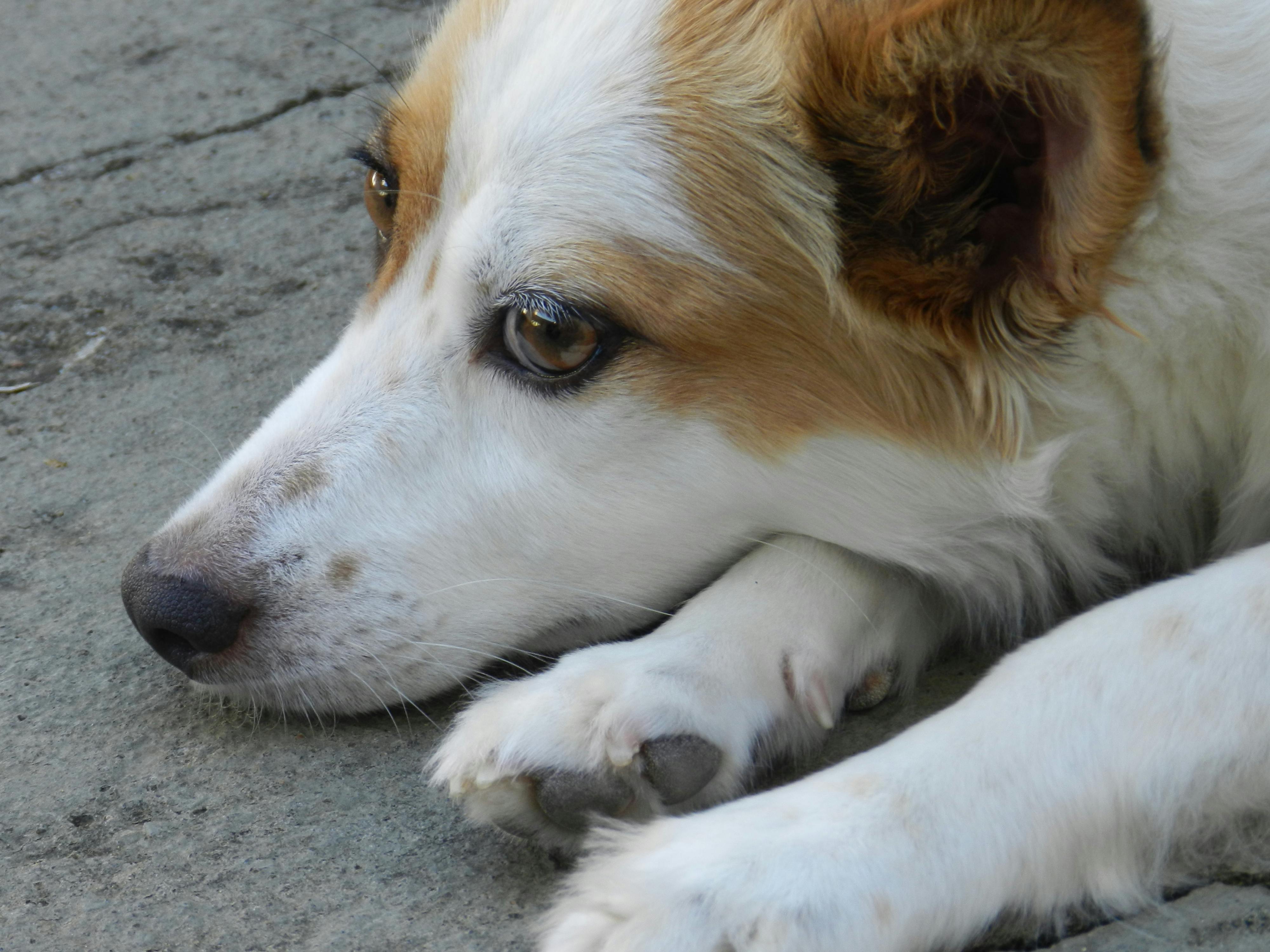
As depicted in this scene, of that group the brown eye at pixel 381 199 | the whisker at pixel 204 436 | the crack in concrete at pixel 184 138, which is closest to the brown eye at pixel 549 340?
the brown eye at pixel 381 199

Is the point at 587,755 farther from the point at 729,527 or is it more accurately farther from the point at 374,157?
the point at 374,157

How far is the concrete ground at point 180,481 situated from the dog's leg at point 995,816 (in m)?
0.11

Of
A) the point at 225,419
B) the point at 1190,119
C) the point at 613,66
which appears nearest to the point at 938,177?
the point at 1190,119

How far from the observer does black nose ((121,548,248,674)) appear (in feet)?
6.35

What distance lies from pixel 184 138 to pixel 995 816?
129 inches

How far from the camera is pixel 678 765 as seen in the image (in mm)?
1755

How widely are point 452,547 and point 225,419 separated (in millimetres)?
1083

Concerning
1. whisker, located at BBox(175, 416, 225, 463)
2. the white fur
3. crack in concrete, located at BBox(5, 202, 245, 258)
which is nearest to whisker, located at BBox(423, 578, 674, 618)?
the white fur

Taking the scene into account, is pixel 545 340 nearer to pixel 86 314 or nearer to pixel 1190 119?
pixel 1190 119

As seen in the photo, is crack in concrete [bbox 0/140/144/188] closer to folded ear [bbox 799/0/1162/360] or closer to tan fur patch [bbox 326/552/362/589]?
tan fur patch [bbox 326/552/362/589]

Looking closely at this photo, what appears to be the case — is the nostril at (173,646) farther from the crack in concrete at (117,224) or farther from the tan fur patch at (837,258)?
the crack in concrete at (117,224)

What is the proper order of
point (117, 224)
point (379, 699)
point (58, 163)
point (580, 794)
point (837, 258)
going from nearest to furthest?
point (580, 794) < point (837, 258) < point (379, 699) < point (117, 224) < point (58, 163)

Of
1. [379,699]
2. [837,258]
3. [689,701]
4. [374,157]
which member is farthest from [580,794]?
[374,157]

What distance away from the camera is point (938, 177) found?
5.94 ft
